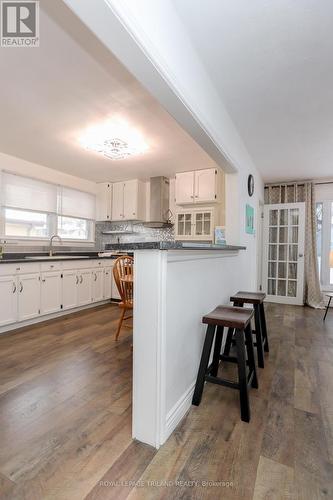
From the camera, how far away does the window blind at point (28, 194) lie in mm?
3736

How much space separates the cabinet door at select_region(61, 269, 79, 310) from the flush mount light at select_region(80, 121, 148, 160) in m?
1.91

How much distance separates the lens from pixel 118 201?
507 centimetres

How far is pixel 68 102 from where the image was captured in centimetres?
226

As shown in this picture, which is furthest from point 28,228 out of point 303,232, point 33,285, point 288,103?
point 303,232

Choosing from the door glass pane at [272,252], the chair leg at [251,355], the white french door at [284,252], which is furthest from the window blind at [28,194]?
the door glass pane at [272,252]

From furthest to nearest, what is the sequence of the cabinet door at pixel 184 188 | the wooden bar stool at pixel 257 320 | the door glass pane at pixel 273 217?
the door glass pane at pixel 273 217, the cabinet door at pixel 184 188, the wooden bar stool at pixel 257 320

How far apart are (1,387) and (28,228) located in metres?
2.82

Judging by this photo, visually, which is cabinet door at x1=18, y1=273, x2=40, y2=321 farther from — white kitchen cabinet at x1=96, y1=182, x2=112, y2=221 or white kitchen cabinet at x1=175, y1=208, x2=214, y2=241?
white kitchen cabinet at x1=175, y1=208, x2=214, y2=241

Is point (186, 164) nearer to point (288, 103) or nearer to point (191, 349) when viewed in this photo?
point (288, 103)

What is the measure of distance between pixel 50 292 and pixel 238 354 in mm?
2936

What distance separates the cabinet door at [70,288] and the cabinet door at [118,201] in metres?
1.51

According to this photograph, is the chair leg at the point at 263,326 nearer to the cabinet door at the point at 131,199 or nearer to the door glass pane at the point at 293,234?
the door glass pane at the point at 293,234

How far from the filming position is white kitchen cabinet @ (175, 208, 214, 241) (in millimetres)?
4164

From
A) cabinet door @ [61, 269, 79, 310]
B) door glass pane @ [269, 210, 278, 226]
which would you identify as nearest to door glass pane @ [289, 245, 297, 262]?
door glass pane @ [269, 210, 278, 226]
